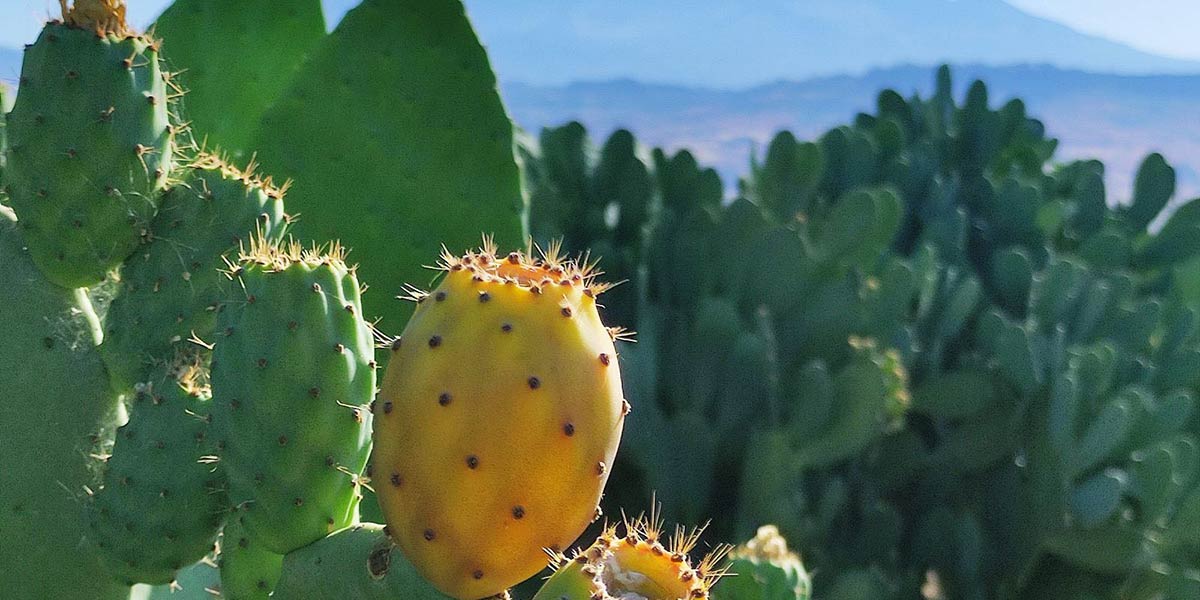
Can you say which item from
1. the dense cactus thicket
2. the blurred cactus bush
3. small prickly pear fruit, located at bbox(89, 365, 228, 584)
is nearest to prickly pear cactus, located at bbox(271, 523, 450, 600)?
the blurred cactus bush

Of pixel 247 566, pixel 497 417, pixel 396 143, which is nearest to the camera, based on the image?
pixel 497 417

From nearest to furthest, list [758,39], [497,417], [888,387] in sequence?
[497,417] → [888,387] → [758,39]

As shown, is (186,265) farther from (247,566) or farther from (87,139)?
(247,566)

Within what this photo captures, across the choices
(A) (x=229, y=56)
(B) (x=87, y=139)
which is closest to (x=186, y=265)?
(B) (x=87, y=139)

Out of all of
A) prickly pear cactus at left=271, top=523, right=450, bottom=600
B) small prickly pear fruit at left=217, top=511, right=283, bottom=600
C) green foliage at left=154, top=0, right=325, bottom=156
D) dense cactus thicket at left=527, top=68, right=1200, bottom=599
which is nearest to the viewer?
prickly pear cactus at left=271, top=523, right=450, bottom=600

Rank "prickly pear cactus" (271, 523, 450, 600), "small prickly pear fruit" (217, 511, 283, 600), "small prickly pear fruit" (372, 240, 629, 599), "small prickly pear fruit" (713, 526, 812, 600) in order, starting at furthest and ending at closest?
"small prickly pear fruit" (713, 526, 812, 600) < "small prickly pear fruit" (217, 511, 283, 600) < "prickly pear cactus" (271, 523, 450, 600) < "small prickly pear fruit" (372, 240, 629, 599)

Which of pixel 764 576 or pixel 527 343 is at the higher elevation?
pixel 527 343

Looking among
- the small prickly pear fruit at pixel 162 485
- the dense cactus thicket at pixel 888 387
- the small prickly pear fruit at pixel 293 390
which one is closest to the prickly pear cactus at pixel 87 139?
the small prickly pear fruit at pixel 162 485

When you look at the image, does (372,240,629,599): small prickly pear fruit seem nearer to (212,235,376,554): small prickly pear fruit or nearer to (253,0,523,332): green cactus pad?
(212,235,376,554): small prickly pear fruit
